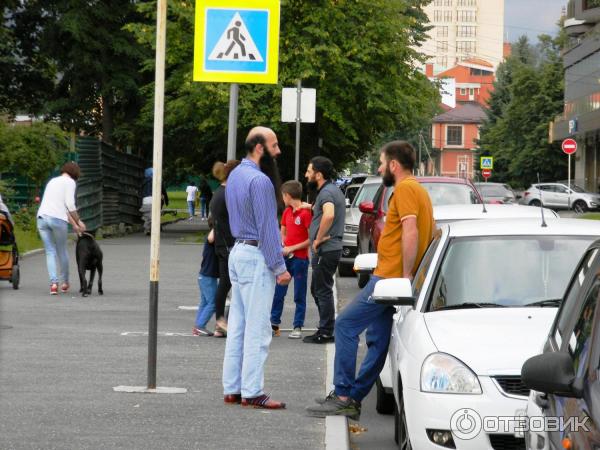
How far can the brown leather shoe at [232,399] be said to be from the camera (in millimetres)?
9328

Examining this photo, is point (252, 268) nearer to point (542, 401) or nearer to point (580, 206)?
point (542, 401)

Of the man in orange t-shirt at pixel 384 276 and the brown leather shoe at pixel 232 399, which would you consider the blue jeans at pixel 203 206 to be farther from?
the man in orange t-shirt at pixel 384 276

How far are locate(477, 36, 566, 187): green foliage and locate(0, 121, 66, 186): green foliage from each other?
221 ft

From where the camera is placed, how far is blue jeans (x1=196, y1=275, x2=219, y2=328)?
13.7m

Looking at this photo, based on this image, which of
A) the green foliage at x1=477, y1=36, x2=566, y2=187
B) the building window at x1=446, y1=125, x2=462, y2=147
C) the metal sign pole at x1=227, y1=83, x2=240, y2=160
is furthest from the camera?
the building window at x1=446, y1=125, x2=462, y2=147

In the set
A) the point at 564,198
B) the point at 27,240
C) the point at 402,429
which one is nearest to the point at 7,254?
the point at 27,240

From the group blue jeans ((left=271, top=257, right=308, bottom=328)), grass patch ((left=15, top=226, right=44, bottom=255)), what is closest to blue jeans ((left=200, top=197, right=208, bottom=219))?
grass patch ((left=15, top=226, right=44, bottom=255))

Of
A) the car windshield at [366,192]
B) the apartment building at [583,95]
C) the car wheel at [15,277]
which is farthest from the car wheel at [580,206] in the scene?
the car wheel at [15,277]

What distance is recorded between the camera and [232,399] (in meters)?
9.34

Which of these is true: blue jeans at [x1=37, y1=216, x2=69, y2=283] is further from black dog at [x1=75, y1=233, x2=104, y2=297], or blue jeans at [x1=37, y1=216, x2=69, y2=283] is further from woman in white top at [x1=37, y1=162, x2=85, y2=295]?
black dog at [x1=75, y1=233, x2=104, y2=297]

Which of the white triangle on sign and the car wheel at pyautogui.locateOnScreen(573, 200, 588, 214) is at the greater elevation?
the white triangle on sign

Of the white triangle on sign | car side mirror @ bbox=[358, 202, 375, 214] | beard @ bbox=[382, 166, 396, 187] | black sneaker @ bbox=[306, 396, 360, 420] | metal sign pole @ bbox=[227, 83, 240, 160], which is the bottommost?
black sneaker @ bbox=[306, 396, 360, 420]

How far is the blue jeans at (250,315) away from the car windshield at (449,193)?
10.7 meters

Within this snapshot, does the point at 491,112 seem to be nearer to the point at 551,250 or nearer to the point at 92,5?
the point at 92,5
